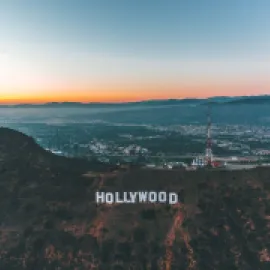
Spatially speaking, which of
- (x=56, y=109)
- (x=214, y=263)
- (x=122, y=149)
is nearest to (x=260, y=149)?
(x=122, y=149)

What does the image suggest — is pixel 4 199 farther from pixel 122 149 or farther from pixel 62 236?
pixel 122 149

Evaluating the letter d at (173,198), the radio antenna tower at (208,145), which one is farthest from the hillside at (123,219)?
the radio antenna tower at (208,145)

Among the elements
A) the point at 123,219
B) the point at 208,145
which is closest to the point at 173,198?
the point at 123,219

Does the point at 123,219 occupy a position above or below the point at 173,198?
below

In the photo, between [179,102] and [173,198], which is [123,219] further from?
[179,102]

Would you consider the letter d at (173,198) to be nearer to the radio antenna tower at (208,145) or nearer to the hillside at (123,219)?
the hillside at (123,219)

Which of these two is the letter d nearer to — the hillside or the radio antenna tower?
the hillside

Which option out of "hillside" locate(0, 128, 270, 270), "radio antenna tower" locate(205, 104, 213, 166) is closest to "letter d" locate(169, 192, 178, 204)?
"hillside" locate(0, 128, 270, 270)

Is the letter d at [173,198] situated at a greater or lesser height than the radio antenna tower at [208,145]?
lesser
